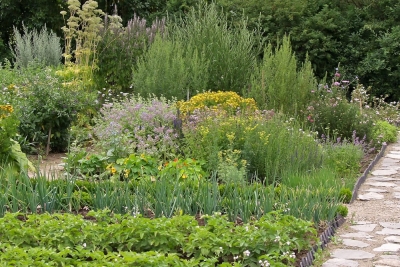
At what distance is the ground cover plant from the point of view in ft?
14.7

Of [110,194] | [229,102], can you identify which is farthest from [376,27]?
[110,194]

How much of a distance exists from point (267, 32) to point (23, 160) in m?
9.44

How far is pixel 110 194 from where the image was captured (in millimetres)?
5477

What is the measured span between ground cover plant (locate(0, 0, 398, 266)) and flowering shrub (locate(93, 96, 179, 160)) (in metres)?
0.02

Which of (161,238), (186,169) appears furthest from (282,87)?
(161,238)

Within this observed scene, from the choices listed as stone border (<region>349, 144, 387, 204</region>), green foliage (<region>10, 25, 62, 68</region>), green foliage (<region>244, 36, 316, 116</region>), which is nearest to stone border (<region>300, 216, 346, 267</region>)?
stone border (<region>349, 144, 387, 204</region>)

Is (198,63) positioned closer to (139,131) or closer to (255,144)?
(139,131)

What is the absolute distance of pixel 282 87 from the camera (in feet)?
32.2

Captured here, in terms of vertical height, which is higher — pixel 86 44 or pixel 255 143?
pixel 86 44

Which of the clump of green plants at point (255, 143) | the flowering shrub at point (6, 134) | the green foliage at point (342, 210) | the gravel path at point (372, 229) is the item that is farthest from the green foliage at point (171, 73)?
the green foliage at point (342, 210)

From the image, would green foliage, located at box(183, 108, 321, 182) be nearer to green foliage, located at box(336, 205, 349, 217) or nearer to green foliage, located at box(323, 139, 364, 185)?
green foliage, located at box(323, 139, 364, 185)

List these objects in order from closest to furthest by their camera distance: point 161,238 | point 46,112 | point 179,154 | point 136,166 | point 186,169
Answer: point 161,238
point 186,169
point 136,166
point 179,154
point 46,112

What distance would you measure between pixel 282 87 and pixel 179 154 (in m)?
2.82

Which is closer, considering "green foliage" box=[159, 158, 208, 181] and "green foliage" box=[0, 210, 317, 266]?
"green foliage" box=[0, 210, 317, 266]
